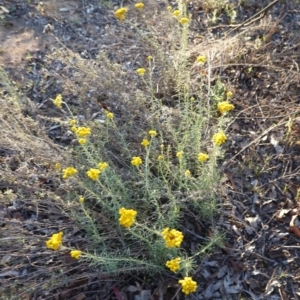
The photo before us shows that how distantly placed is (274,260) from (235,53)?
223 centimetres

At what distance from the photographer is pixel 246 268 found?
267 centimetres

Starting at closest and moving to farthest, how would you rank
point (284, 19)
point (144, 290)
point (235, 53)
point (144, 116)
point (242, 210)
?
point (144, 290)
point (242, 210)
point (144, 116)
point (235, 53)
point (284, 19)

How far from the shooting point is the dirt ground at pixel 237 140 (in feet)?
8.55

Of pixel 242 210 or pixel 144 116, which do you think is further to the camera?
pixel 144 116

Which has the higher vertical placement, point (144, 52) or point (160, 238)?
point (144, 52)

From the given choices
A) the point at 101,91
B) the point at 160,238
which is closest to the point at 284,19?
the point at 101,91

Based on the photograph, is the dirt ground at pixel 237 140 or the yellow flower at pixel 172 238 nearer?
the yellow flower at pixel 172 238

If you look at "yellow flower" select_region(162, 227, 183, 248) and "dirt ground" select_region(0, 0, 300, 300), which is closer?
"yellow flower" select_region(162, 227, 183, 248)

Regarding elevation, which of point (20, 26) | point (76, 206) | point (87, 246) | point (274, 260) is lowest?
point (274, 260)

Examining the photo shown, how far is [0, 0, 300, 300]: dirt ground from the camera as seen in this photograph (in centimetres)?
261

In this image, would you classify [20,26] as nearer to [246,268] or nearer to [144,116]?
[144,116]

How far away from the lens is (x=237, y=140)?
3.50 m

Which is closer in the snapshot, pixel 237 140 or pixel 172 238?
pixel 172 238

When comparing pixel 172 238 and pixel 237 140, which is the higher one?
pixel 172 238
